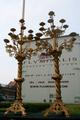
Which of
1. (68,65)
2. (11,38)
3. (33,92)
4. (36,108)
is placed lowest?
(36,108)

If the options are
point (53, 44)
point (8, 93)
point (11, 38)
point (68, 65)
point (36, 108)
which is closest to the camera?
point (53, 44)

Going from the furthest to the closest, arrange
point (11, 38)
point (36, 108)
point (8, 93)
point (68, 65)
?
point (8, 93)
point (68, 65)
point (36, 108)
point (11, 38)

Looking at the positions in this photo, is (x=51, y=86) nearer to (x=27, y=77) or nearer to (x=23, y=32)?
(x=27, y=77)

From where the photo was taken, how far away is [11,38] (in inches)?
836

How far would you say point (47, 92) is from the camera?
72.6 meters

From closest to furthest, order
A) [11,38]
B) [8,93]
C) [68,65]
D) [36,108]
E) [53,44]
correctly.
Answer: [53,44] → [11,38] → [36,108] → [68,65] → [8,93]

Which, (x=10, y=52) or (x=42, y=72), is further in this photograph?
(x=42, y=72)

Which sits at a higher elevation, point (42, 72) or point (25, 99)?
point (42, 72)

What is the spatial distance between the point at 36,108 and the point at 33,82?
36675 millimetres

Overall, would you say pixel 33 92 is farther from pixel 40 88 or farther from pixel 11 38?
pixel 11 38

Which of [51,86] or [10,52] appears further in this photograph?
[51,86]

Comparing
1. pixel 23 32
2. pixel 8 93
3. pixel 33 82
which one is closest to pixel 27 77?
pixel 33 82

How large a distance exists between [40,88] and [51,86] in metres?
3.57

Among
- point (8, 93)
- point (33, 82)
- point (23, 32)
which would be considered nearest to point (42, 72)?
point (33, 82)
